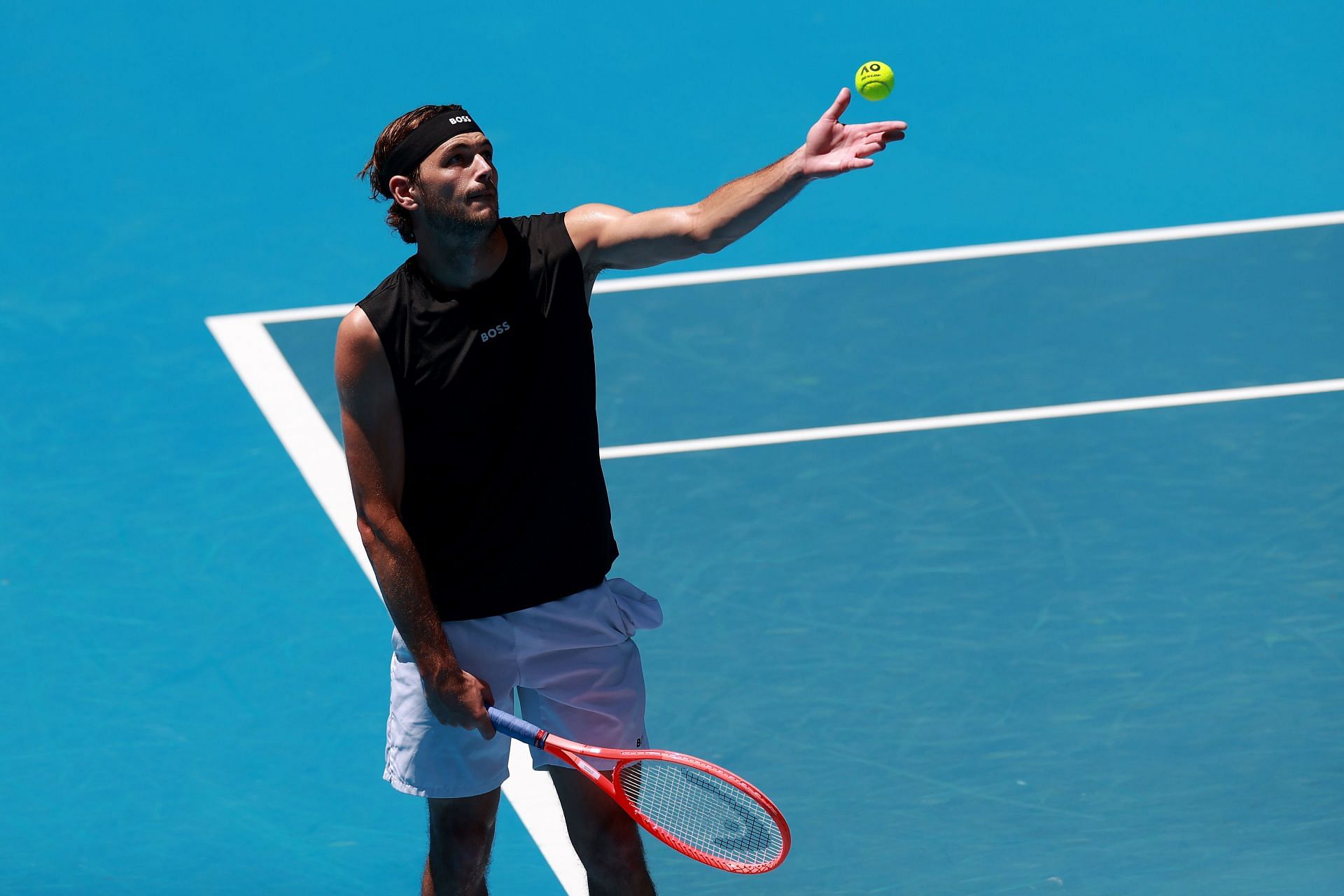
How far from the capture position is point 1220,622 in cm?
697

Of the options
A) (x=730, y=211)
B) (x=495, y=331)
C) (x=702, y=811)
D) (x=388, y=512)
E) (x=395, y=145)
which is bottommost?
(x=702, y=811)

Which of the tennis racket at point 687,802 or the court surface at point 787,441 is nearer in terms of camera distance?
the tennis racket at point 687,802

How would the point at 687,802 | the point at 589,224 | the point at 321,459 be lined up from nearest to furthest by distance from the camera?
1. the point at 589,224
2. the point at 687,802
3. the point at 321,459

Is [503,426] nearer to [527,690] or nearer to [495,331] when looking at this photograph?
[495,331]

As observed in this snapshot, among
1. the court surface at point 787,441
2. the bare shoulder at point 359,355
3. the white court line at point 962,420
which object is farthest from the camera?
the white court line at point 962,420

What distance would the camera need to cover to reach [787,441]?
8.35 meters

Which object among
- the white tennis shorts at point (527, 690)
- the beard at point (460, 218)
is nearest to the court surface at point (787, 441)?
the white tennis shorts at point (527, 690)

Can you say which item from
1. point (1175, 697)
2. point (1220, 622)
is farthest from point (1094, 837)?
point (1220, 622)

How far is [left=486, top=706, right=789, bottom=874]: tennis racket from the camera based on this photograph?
15.6ft

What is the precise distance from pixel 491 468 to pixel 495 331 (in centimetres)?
34

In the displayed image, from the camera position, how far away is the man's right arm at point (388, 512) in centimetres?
464

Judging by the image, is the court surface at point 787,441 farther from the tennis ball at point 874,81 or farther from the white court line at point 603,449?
the tennis ball at point 874,81

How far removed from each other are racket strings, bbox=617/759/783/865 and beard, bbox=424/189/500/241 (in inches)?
53.7

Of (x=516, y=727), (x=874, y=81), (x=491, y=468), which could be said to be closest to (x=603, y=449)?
(x=874, y=81)
